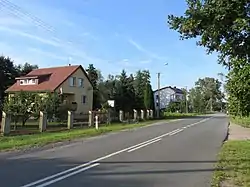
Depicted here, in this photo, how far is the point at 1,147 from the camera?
1589 cm

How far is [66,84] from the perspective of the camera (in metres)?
51.5

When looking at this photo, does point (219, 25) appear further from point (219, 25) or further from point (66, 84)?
point (66, 84)

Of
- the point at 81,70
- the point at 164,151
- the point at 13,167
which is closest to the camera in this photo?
the point at 13,167

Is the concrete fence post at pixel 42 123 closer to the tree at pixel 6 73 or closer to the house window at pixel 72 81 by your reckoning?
the house window at pixel 72 81

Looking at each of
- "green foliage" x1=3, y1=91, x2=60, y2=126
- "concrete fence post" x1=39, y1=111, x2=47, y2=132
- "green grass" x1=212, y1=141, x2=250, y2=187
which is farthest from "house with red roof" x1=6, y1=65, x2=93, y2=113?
"green grass" x1=212, y1=141, x2=250, y2=187

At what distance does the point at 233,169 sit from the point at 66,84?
4212 centimetres

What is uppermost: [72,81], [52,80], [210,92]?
[210,92]

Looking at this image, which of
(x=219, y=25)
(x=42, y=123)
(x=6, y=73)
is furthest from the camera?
(x=6, y=73)

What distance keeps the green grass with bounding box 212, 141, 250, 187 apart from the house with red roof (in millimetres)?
37959

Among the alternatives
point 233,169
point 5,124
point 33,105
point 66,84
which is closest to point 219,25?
point 233,169

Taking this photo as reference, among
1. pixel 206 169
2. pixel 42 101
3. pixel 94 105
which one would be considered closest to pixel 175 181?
pixel 206 169

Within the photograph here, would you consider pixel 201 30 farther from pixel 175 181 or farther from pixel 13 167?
pixel 13 167

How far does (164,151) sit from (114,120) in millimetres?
28839

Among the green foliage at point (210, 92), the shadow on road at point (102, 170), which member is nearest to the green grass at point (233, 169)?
the shadow on road at point (102, 170)
